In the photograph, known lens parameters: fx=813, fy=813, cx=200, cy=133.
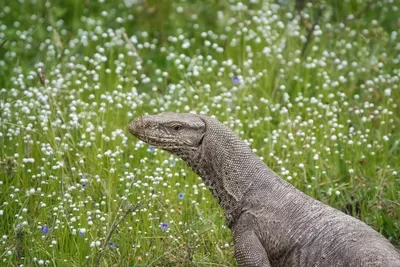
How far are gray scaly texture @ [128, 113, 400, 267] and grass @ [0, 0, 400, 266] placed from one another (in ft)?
1.79

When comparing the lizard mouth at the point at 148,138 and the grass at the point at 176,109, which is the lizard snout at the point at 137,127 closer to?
the lizard mouth at the point at 148,138

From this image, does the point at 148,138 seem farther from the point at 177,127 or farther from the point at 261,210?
the point at 261,210

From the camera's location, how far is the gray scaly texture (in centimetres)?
509

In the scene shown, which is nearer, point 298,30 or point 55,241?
point 55,241

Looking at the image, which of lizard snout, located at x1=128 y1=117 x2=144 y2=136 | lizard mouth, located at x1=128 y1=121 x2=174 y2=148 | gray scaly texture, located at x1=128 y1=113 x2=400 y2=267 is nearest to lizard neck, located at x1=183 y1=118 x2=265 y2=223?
gray scaly texture, located at x1=128 y1=113 x2=400 y2=267

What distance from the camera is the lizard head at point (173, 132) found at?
5641 mm

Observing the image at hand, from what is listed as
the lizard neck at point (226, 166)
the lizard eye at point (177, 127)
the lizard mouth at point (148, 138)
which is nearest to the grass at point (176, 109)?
the lizard neck at point (226, 166)

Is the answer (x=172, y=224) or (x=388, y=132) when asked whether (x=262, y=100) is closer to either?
(x=388, y=132)

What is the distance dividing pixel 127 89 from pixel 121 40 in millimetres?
1194

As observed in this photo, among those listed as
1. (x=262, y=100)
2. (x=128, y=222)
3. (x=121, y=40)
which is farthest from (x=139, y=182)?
(x=121, y=40)

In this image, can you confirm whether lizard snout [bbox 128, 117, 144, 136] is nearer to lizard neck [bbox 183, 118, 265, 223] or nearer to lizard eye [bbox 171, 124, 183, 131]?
lizard eye [bbox 171, 124, 183, 131]

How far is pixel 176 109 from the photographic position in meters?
8.06

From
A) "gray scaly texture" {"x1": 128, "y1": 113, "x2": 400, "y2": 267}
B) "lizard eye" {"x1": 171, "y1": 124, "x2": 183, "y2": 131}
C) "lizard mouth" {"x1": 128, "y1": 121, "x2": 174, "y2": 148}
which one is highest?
"lizard eye" {"x1": 171, "y1": 124, "x2": 183, "y2": 131}

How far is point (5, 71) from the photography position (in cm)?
909
